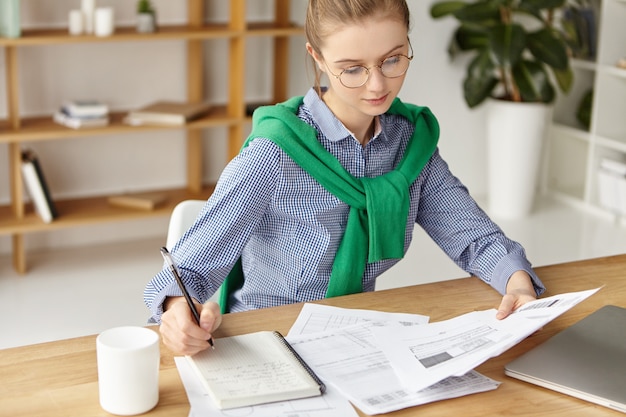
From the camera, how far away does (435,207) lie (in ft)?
6.33

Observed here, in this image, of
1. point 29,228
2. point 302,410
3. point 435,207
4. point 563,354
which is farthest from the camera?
point 29,228

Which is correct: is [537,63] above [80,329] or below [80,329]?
above

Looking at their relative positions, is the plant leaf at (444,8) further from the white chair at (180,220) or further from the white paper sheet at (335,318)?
the white paper sheet at (335,318)

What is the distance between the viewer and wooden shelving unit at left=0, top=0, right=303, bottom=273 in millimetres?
3740

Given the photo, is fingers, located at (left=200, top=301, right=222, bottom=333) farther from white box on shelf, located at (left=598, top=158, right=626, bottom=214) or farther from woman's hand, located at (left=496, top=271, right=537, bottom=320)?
white box on shelf, located at (left=598, top=158, right=626, bottom=214)

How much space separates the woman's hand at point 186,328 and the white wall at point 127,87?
2.79m

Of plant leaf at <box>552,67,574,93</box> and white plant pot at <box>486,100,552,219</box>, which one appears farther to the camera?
plant leaf at <box>552,67,574,93</box>

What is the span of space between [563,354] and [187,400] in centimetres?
60

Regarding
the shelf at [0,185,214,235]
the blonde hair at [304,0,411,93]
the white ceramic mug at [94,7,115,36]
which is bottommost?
the shelf at [0,185,214,235]

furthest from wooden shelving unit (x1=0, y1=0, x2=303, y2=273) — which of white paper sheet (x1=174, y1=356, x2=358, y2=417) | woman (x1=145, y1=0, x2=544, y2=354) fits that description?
white paper sheet (x1=174, y1=356, x2=358, y2=417)

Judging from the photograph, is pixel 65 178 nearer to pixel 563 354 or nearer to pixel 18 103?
pixel 18 103

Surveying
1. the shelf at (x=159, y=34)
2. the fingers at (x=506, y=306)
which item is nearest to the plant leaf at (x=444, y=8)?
the shelf at (x=159, y=34)

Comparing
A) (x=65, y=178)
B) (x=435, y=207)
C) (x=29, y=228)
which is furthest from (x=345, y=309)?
(x=65, y=178)

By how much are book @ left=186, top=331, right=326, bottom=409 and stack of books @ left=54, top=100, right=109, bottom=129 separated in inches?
100
